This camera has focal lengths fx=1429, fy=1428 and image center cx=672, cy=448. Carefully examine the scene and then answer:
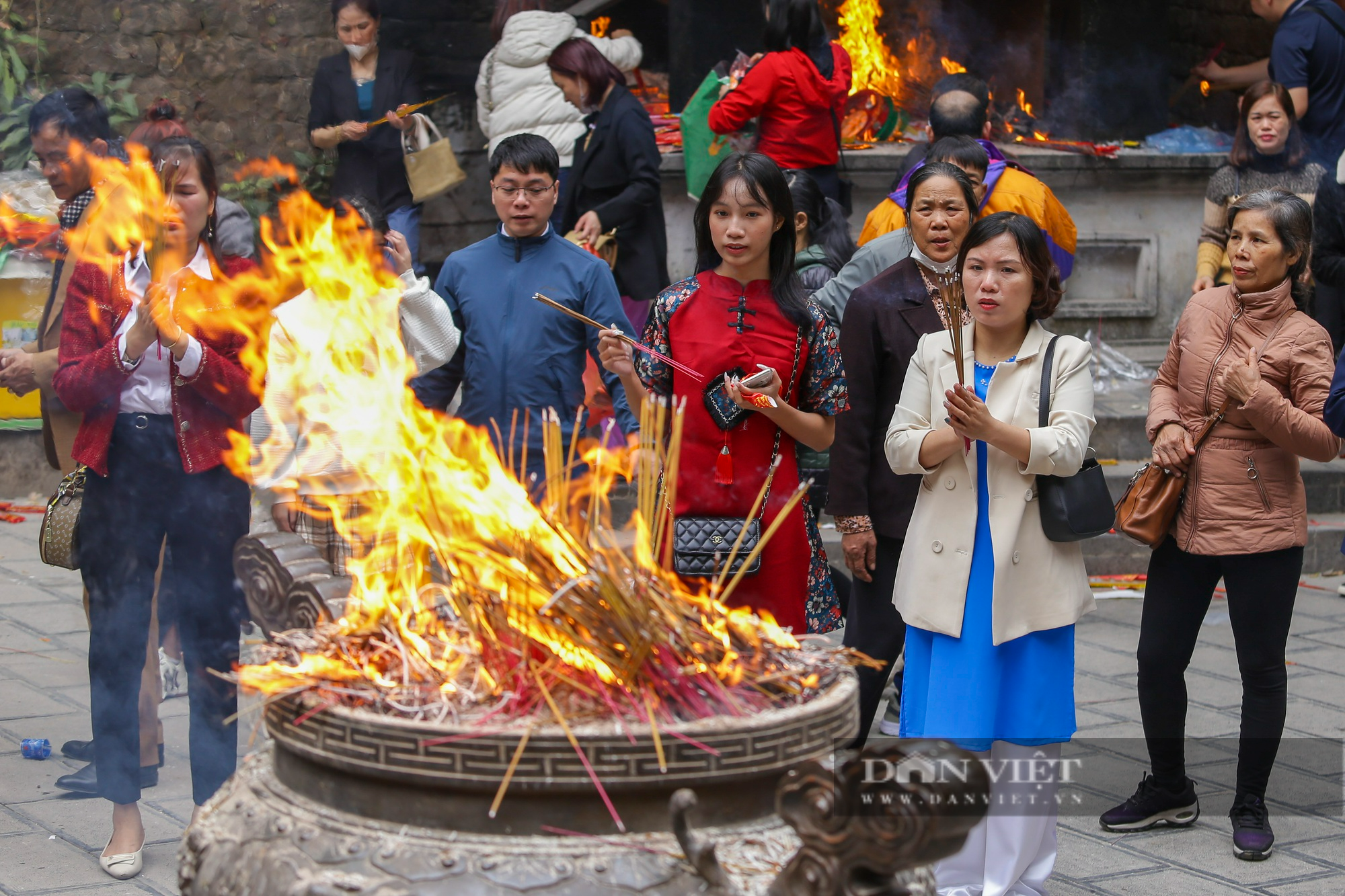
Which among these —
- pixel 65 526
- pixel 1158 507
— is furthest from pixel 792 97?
pixel 65 526

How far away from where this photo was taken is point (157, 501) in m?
3.70

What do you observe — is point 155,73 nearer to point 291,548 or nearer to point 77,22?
point 77,22

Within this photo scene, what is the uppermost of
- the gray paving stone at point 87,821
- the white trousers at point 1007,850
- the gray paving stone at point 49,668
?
the white trousers at point 1007,850

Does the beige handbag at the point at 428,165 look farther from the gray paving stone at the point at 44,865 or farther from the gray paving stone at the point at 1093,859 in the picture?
the gray paving stone at the point at 1093,859

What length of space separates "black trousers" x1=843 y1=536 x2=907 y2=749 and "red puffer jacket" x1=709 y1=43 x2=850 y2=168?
113 inches

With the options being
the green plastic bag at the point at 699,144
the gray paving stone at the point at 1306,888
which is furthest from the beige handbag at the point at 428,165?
the gray paving stone at the point at 1306,888

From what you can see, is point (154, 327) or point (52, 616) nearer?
point (154, 327)

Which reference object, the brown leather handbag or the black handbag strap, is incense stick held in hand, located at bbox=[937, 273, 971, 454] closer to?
the black handbag strap

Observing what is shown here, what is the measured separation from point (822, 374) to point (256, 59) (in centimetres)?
615

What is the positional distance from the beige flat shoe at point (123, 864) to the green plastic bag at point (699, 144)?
4.56 meters

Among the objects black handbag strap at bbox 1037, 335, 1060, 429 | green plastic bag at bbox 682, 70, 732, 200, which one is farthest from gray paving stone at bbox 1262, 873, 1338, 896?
green plastic bag at bbox 682, 70, 732, 200

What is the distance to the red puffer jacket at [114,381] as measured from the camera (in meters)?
3.57

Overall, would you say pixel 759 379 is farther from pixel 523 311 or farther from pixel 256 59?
pixel 256 59

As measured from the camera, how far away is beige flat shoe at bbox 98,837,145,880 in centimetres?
356
